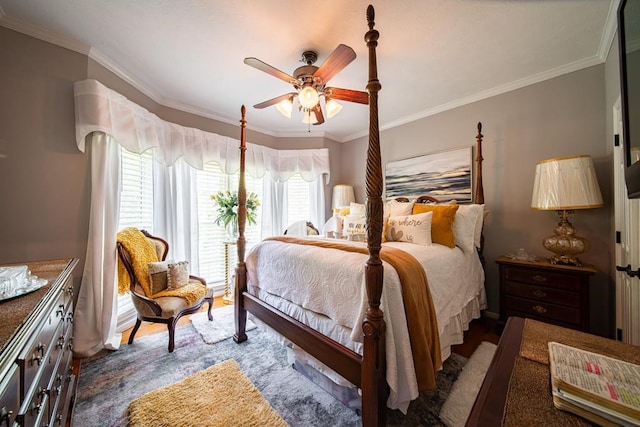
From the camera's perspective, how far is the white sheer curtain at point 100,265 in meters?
2.04

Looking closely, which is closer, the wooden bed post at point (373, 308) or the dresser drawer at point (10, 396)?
the dresser drawer at point (10, 396)

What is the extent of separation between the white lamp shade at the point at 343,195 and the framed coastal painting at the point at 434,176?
67 centimetres

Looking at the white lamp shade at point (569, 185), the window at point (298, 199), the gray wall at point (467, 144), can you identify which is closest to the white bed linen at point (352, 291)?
the white lamp shade at point (569, 185)

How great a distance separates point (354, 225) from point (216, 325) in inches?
74.4

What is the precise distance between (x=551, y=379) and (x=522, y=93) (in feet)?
9.95

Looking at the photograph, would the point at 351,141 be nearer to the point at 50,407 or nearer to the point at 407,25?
the point at 407,25

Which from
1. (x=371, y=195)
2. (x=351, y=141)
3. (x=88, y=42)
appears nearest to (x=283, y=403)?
(x=371, y=195)

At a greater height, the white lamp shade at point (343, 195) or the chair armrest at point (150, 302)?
the white lamp shade at point (343, 195)

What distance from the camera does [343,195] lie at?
413cm

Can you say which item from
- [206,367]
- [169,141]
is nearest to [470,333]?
[206,367]

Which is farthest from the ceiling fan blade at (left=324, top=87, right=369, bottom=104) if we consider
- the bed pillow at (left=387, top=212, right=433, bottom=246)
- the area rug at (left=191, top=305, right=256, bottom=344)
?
the area rug at (left=191, top=305, right=256, bottom=344)

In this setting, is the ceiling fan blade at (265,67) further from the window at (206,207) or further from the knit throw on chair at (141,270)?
the knit throw on chair at (141,270)

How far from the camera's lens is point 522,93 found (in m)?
2.54

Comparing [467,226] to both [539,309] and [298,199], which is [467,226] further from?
[298,199]
